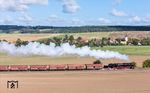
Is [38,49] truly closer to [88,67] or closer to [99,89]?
[88,67]

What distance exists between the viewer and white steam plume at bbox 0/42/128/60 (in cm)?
12019

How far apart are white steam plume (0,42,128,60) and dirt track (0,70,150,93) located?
93.8 feet

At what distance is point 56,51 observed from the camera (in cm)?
12675

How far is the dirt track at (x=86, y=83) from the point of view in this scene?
2584 inches

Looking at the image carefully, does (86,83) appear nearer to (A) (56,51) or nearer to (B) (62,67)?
(B) (62,67)

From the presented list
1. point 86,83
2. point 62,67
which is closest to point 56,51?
point 62,67

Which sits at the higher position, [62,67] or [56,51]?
[56,51]

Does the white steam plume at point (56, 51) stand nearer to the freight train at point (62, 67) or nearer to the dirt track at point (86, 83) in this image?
the freight train at point (62, 67)

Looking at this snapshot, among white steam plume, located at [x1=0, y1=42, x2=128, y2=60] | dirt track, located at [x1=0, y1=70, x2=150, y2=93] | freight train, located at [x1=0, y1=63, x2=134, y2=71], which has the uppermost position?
white steam plume, located at [x1=0, y1=42, x2=128, y2=60]

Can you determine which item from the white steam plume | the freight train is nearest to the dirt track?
the freight train

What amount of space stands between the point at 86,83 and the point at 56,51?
52525 mm

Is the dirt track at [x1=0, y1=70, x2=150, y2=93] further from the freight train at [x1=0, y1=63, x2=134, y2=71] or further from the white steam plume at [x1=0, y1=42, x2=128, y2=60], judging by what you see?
the white steam plume at [x1=0, y1=42, x2=128, y2=60]

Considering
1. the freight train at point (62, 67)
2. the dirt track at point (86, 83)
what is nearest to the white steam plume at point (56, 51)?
the freight train at point (62, 67)

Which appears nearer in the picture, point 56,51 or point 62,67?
point 62,67
